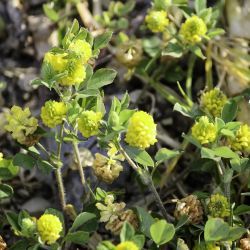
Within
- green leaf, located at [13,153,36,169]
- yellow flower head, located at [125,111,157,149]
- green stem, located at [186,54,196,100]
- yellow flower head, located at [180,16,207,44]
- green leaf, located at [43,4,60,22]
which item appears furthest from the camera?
green leaf, located at [43,4,60,22]

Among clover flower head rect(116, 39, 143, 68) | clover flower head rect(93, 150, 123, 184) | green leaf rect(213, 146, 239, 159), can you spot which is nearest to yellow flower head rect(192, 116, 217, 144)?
green leaf rect(213, 146, 239, 159)

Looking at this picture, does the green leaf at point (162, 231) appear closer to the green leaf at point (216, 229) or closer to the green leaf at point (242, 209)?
the green leaf at point (216, 229)

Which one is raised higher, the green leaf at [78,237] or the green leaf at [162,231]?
the green leaf at [162,231]

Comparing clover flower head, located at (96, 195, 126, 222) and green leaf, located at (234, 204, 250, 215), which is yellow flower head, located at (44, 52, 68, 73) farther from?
green leaf, located at (234, 204, 250, 215)

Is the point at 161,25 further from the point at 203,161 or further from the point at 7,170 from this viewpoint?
the point at 7,170

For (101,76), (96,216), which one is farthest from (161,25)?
(96,216)

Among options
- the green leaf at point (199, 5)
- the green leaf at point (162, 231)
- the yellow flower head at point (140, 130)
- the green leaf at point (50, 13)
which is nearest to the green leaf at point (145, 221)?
the green leaf at point (162, 231)
